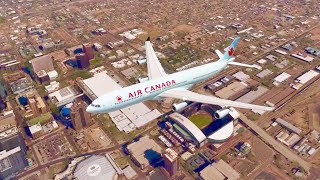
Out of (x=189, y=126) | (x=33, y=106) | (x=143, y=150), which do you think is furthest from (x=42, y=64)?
(x=189, y=126)

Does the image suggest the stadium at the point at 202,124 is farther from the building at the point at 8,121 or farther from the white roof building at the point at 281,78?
the building at the point at 8,121

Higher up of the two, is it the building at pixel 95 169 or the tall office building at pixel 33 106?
the tall office building at pixel 33 106

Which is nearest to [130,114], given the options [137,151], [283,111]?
[137,151]

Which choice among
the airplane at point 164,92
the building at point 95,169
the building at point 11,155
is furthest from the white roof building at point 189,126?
the building at point 11,155

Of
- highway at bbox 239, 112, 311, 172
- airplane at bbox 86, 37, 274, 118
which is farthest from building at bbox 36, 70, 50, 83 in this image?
highway at bbox 239, 112, 311, 172

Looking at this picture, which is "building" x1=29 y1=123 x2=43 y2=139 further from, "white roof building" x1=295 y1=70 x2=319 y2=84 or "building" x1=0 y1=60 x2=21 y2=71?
"white roof building" x1=295 y1=70 x2=319 y2=84

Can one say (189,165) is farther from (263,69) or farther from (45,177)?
(263,69)
